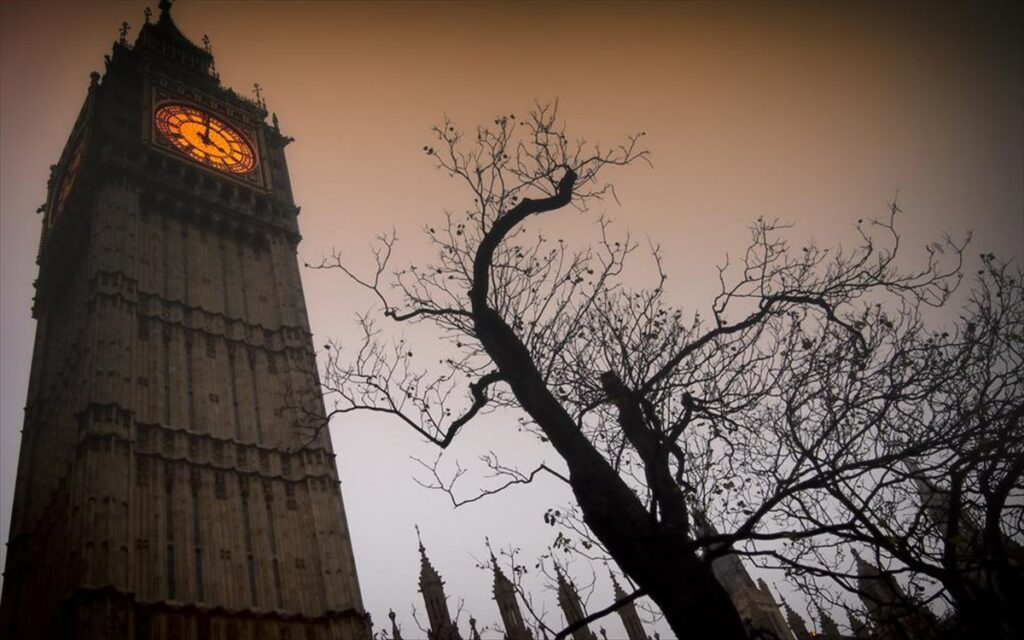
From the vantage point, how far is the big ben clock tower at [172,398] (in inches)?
917

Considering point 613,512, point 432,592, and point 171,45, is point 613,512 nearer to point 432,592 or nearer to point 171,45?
point 432,592

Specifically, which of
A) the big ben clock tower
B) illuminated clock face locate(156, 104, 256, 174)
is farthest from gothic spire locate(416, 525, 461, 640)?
illuminated clock face locate(156, 104, 256, 174)

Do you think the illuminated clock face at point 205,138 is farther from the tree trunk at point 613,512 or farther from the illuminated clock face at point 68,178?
the tree trunk at point 613,512

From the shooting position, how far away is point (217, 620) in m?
22.7

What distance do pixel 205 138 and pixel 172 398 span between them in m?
18.5

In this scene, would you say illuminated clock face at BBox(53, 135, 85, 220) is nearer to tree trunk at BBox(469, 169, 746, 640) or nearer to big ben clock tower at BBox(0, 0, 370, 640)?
big ben clock tower at BBox(0, 0, 370, 640)

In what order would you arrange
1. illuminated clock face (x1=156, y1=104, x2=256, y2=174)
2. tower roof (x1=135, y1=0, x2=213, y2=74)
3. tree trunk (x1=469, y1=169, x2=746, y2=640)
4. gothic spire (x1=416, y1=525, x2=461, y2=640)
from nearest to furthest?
1. tree trunk (x1=469, y1=169, x2=746, y2=640)
2. gothic spire (x1=416, y1=525, x2=461, y2=640)
3. illuminated clock face (x1=156, y1=104, x2=256, y2=174)
4. tower roof (x1=135, y1=0, x2=213, y2=74)

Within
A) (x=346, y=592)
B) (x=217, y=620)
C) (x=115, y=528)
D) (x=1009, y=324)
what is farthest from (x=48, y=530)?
(x=1009, y=324)

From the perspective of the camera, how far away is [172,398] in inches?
1134

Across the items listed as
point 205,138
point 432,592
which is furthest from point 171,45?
point 432,592

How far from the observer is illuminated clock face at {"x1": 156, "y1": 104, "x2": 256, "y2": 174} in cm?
3972

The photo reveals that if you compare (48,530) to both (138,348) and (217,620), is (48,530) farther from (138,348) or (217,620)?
(217,620)

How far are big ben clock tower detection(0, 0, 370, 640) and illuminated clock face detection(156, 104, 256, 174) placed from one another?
0.12 m

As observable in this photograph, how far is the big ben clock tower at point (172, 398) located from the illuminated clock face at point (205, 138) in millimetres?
117
